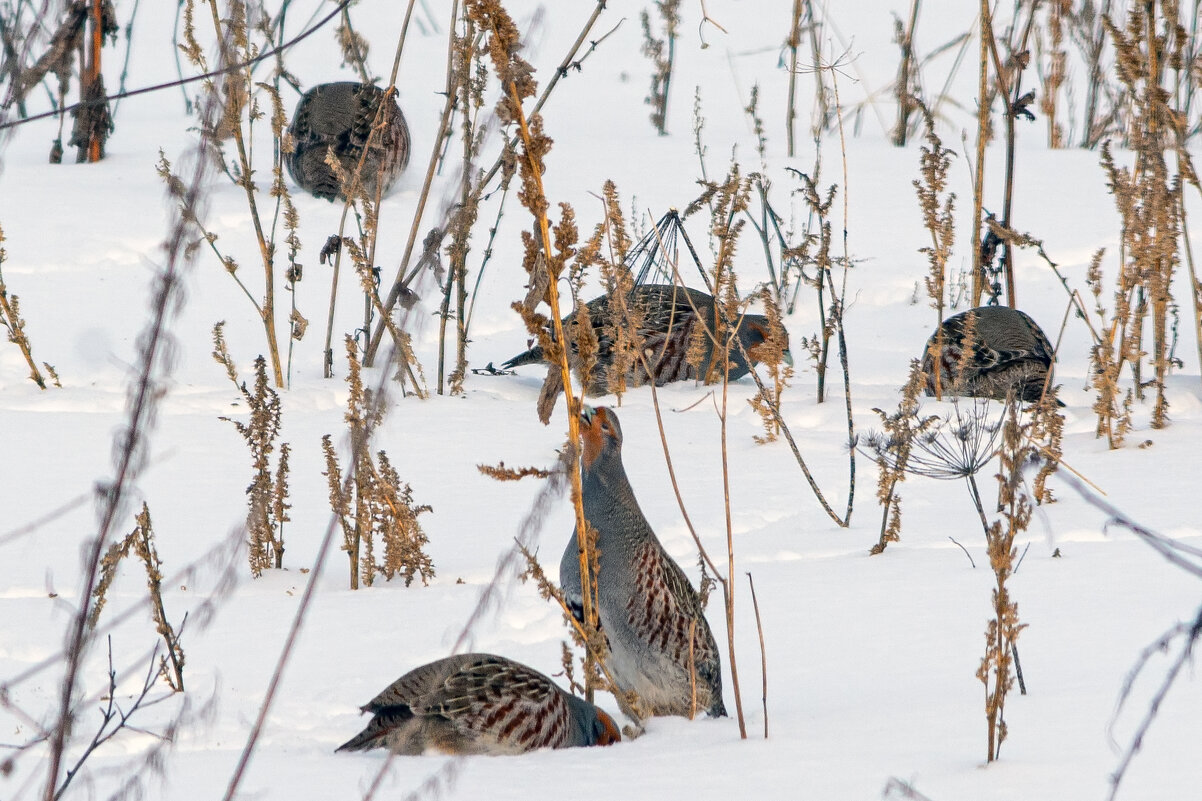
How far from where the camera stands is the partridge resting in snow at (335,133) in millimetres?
7652

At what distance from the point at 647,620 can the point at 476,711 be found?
51 cm

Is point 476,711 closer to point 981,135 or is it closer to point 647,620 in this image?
point 647,620

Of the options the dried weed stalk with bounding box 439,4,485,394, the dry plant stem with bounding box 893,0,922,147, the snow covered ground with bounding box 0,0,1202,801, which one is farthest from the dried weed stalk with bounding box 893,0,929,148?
Result: the dried weed stalk with bounding box 439,4,485,394

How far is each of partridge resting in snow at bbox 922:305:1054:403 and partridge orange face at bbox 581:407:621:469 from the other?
301 cm

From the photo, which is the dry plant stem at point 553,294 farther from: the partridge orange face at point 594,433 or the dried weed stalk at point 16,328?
the dried weed stalk at point 16,328

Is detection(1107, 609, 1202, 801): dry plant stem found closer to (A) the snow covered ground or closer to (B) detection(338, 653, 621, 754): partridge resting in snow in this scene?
(A) the snow covered ground

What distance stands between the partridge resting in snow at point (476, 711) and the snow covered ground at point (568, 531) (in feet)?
0.22

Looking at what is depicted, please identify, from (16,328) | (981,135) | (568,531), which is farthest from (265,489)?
(981,135)

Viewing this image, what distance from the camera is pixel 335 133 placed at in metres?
7.68

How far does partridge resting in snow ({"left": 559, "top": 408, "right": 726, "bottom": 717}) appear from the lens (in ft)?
9.54

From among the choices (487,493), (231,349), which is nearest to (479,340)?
(231,349)

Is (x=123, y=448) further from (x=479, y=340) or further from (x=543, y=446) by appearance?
(x=479, y=340)

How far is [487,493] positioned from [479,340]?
7.24ft

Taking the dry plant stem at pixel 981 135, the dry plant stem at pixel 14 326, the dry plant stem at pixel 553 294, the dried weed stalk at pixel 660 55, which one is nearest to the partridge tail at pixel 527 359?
the dry plant stem at pixel 981 135
